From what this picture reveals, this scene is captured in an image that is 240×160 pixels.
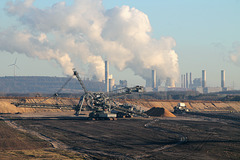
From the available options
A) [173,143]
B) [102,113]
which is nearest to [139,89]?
[102,113]

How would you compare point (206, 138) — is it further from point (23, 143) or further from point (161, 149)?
point (23, 143)

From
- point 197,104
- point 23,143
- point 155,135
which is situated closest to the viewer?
point 23,143

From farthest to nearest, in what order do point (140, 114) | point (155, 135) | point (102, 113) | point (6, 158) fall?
point (140, 114) < point (102, 113) < point (155, 135) < point (6, 158)

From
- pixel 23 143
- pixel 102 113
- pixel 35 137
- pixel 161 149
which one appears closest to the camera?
pixel 161 149

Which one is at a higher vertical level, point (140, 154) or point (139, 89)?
point (139, 89)

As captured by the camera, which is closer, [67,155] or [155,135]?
[67,155]

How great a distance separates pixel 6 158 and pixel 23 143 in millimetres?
9978

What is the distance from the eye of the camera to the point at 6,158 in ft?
110

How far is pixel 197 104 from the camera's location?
174375 mm

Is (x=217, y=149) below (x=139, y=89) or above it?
below

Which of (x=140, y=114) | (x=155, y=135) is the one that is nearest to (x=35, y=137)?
(x=155, y=135)

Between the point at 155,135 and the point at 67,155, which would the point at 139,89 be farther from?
the point at 67,155

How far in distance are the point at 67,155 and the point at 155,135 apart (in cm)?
2184

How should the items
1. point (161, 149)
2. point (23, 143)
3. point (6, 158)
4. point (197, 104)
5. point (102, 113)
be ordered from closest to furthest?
1. point (6, 158)
2. point (161, 149)
3. point (23, 143)
4. point (102, 113)
5. point (197, 104)
